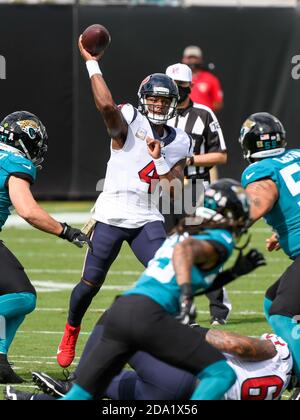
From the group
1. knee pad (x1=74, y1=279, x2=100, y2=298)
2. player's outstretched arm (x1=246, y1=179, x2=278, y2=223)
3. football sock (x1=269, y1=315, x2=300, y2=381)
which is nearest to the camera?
player's outstretched arm (x1=246, y1=179, x2=278, y2=223)

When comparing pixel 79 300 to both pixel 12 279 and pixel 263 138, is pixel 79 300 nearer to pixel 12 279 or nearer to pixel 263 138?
pixel 12 279

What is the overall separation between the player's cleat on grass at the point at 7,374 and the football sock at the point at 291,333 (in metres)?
1.61

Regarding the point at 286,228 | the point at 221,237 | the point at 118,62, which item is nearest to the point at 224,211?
the point at 221,237

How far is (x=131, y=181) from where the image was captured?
708cm

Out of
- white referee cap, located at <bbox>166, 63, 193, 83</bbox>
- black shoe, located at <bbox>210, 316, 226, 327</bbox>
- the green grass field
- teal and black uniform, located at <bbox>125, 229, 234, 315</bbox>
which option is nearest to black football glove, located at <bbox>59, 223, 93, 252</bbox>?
the green grass field

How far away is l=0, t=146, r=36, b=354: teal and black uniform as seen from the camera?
6.49m

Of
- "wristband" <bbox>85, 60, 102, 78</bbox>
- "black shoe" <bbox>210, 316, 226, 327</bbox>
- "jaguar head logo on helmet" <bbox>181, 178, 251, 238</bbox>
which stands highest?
"wristband" <bbox>85, 60, 102, 78</bbox>

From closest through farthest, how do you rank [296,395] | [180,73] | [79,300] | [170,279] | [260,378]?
[170,279], [260,378], [296,395], [79,300], [180,73]

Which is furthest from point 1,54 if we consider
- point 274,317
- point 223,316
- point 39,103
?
point 274,317

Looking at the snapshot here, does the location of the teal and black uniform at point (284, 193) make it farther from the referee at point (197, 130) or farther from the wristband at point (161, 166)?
the referee at point (197, 130)

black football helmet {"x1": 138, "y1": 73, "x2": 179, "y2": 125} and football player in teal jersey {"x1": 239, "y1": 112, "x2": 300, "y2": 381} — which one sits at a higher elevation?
black football helmet {"x1": 138, "y1": 73, "x2": 179, "y2": 125}

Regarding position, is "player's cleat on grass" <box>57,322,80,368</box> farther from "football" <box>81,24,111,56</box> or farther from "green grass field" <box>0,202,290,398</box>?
"football" <box>81,24,111,56</box>

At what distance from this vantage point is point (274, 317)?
19.7 feet

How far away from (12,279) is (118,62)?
973cm
